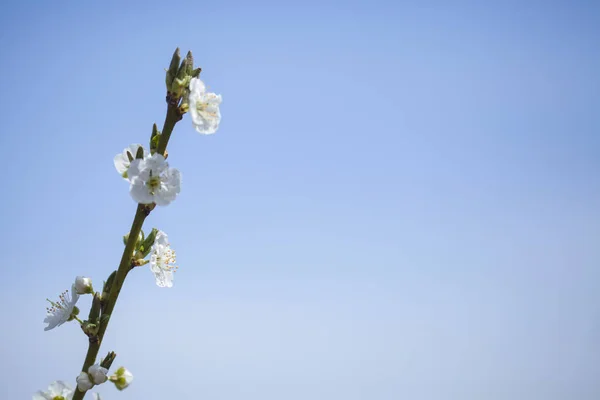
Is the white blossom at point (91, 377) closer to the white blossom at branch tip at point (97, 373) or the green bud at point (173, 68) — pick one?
the white blossom at branch tip at point (97, 373)

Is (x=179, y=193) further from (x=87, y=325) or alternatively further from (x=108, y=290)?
(x=87, y=325)

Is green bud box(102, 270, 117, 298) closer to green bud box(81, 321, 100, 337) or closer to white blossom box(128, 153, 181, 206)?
green bud box(81, 321, 100, 337)

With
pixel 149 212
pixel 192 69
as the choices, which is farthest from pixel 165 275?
pixel 192 69

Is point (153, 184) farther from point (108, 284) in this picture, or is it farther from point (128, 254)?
point (108, 284)

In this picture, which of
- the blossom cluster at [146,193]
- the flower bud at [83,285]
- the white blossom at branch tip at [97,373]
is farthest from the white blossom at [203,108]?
the white blossom at branch tip at [97,373]

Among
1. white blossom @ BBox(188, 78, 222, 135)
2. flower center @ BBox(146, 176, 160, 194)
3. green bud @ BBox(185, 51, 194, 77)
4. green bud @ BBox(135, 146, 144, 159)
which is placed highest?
green bud @ BBox(185, 51, 194, 77)

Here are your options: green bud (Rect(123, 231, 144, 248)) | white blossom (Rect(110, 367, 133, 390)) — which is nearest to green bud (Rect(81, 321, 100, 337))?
white blossom (Rect(110, 367, 133, 390))
